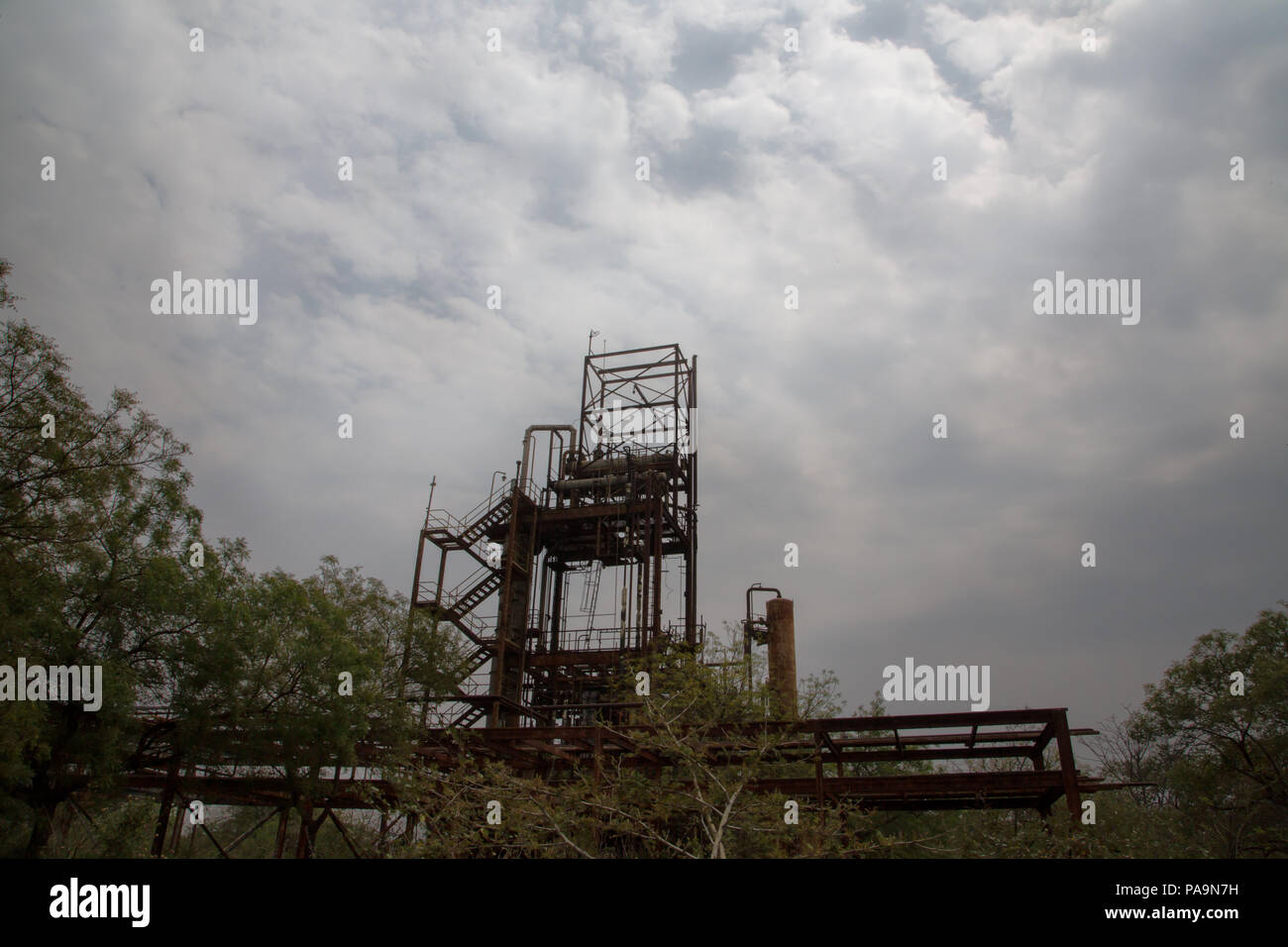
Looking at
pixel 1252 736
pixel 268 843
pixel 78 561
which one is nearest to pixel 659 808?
pixel 78 561

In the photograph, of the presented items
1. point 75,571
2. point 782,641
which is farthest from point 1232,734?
point 75,571

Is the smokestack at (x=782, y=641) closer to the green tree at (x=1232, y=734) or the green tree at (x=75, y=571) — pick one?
the green tree at (x=1232, y=734)

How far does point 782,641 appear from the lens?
28.9 metres

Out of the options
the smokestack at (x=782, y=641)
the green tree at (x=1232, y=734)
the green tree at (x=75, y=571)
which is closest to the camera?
the green tree at (x=75, y=571)

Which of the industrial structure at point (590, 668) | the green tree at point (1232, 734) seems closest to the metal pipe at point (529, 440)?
the industrial structure at point (590, 668)

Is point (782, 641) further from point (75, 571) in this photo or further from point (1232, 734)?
point (75, 571)

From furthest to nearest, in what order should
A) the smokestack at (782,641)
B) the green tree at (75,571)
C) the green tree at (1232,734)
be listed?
1. the smokestack at (782,641)
2. the green tree at (1232,734)
3. the green tree at (75,571)

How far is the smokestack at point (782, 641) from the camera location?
91.1 ft

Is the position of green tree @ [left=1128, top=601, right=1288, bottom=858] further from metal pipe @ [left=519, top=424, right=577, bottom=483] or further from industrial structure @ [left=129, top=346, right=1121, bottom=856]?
metal pipe @ [left=519, top=424, right=577, bottom=483]

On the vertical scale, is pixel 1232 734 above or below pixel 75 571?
below

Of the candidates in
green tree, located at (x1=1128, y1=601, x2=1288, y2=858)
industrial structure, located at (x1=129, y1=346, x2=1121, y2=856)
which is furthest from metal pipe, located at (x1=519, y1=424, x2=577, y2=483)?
green tree, located at (x1=1128, y1=601, x2=1288, y2=858)

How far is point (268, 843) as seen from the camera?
49.7 metres

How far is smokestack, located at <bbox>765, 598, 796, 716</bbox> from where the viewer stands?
91.1 ft
